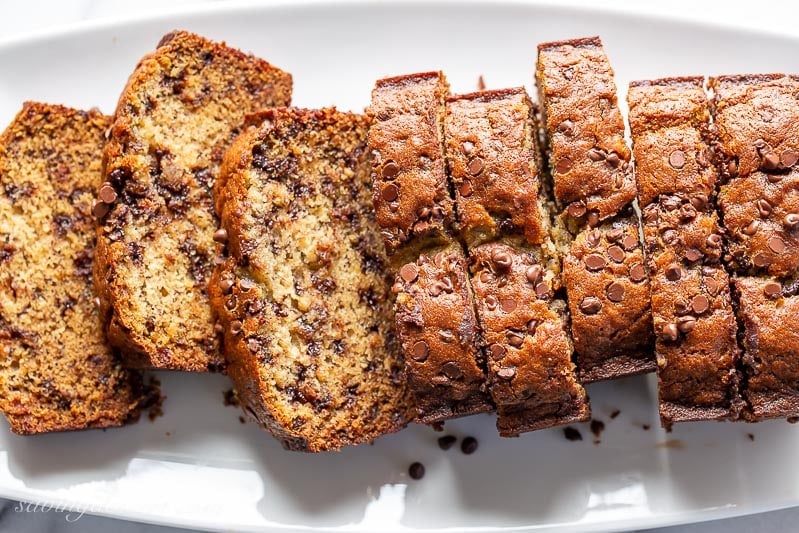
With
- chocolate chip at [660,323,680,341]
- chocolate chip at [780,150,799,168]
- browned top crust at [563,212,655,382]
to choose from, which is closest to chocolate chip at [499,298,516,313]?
browned top crust at [563,212,655,382]

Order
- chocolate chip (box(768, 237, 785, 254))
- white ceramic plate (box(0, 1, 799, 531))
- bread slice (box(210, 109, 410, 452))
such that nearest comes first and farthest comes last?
chocolate chip (box(768, 237, 785, 254)) → bread slice (box(210, 109, 410, 452)) → white ceramic plate (box(0, 1, 799, 531))

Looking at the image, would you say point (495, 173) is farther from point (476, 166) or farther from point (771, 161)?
point (771, 161)

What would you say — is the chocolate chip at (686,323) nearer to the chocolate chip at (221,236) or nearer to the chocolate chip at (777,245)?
the chocolate chip at (777,245)

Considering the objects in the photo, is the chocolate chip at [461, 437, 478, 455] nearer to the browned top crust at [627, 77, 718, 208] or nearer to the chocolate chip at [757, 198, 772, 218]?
the browned top crust at [627, 77, 718, 208]

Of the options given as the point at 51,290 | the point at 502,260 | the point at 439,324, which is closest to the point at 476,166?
the point at 502,260

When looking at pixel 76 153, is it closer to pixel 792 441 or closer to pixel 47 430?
pixel 47 430

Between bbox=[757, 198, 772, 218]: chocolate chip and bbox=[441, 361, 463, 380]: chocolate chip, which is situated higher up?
bbox=[757, 198, 772, 218]: chocolate chip
